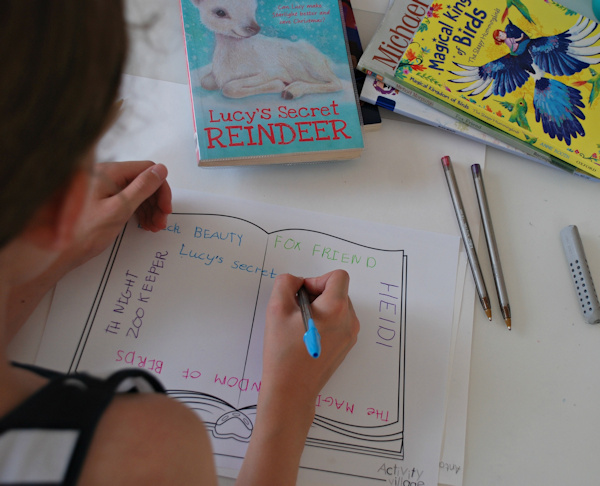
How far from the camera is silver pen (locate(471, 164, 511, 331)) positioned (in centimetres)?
60

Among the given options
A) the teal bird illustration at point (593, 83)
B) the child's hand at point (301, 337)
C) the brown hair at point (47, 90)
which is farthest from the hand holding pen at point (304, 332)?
the teal bird illustration at point (593, 83)

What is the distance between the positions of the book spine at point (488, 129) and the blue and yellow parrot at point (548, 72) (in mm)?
31

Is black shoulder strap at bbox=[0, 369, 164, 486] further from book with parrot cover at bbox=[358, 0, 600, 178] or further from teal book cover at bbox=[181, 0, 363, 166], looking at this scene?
book with parrot cover at bbox=[358, 0, 600, 178]

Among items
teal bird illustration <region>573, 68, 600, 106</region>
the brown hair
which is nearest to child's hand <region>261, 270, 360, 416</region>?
the brown hair

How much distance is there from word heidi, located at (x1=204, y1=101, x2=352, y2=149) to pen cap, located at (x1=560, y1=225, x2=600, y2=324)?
0.33 m

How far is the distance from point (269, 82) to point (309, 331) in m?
0.35

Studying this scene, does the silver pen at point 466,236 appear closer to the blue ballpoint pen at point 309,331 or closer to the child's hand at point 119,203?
the blue ballpoint pen at point 309,331

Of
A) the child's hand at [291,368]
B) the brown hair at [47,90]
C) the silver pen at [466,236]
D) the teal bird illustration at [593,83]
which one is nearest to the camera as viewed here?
the brown hair at [47,90]

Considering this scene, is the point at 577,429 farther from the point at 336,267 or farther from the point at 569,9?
the point at 569,9

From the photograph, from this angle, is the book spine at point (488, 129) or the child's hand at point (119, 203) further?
the book spine at point (488, 129)

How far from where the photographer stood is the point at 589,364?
0.60 m

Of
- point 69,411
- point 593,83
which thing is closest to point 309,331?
point 69,411

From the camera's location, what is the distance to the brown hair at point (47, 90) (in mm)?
259

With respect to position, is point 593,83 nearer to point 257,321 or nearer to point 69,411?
point 257,321
